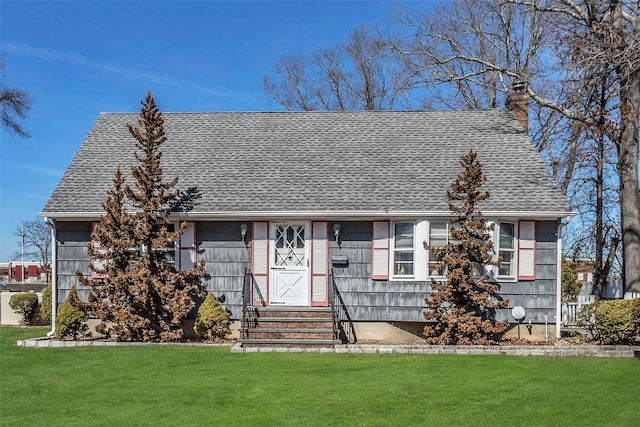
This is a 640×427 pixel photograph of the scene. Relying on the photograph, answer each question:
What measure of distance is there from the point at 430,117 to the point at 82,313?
1091 cm

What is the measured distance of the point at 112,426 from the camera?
7516mm

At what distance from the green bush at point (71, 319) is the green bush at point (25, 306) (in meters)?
4.35

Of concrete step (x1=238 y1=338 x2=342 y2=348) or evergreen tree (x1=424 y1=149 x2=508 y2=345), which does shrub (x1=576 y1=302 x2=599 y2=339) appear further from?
concrete step (x1=238 y1=338 x2=342 y2=348)

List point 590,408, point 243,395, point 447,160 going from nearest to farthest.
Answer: point 590,408
point 243,395
point 447,160

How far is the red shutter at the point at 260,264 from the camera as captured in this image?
14859 millimetres

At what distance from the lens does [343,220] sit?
1470cm

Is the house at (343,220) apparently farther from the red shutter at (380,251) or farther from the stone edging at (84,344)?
the stone edging at (84,344)

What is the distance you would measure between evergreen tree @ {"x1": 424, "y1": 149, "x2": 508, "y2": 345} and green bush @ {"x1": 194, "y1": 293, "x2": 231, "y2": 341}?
4544 mm

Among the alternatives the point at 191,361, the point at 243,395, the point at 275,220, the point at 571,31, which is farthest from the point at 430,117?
the point at 243,395

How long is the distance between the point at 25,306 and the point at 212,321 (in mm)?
7281

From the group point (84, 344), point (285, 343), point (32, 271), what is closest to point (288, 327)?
point (285, 343)

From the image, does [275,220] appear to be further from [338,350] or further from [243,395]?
[243,395]

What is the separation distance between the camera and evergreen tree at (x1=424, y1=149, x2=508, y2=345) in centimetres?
1323

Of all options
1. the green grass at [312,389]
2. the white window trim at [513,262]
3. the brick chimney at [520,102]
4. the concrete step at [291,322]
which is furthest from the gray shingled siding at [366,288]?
the brick chimney at [520,102]
